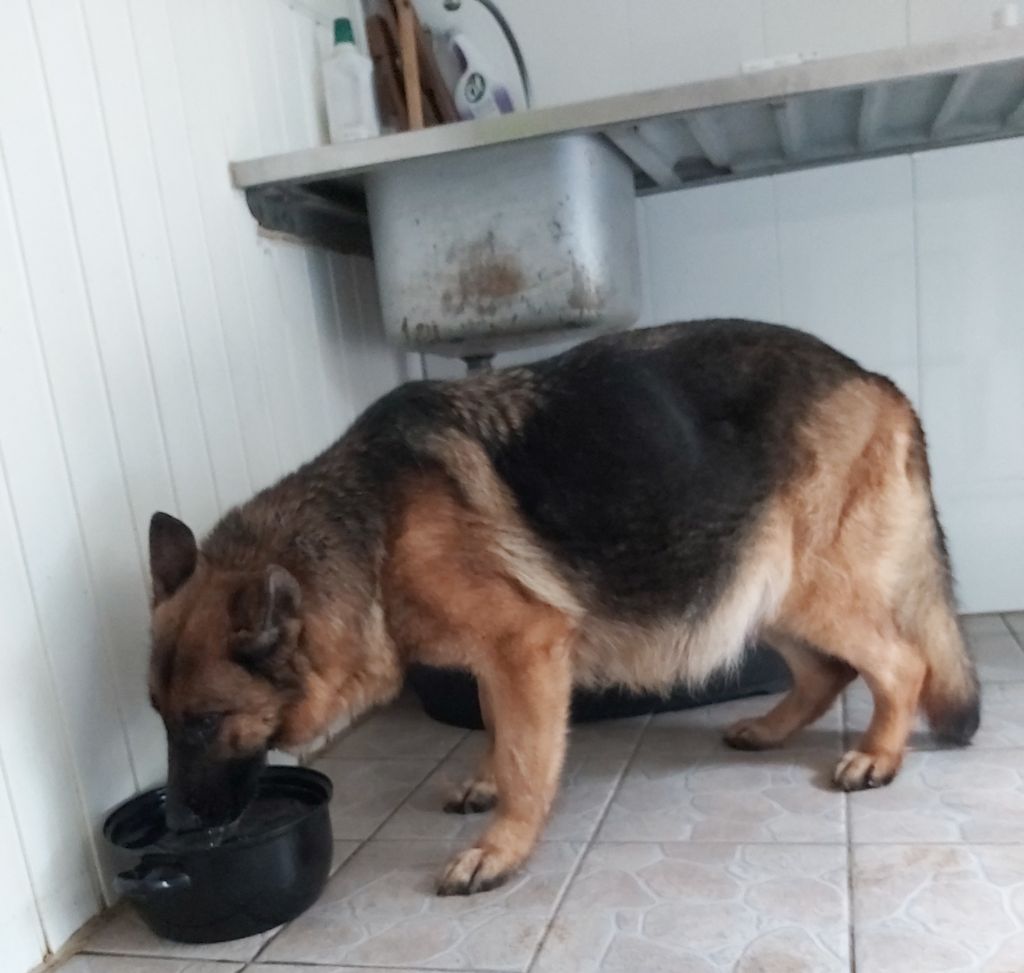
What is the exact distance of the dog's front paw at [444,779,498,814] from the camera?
2.05 meters

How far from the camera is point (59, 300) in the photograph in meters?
1.75

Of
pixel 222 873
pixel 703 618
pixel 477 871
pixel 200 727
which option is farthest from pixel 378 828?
pixel 703 618

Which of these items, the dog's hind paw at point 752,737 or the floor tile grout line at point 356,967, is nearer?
the floor tile grout line at point 356,967

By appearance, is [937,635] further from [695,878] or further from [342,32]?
[342,32]

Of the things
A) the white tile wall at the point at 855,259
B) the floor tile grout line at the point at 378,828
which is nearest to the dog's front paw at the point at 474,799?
the floor tile grout line at the point at 378,828

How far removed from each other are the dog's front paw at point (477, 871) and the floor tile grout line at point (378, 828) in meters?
0.26

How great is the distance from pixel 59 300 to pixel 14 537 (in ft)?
1.44

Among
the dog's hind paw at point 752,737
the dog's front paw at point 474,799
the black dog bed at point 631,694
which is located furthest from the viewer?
the black dog bed at point 631,694

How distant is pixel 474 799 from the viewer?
2055 mm

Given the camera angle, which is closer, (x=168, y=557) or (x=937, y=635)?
(x=168, y=557)

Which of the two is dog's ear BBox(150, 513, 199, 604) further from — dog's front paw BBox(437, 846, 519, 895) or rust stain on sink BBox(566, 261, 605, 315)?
rust stain on sink BBox(566, 261, 605, 315)

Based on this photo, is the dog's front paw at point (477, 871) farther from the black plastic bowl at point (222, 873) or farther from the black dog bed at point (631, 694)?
the black dog bed at point (631, 694)

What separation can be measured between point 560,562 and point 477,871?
0.58m

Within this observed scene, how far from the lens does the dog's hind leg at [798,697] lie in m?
2.22
